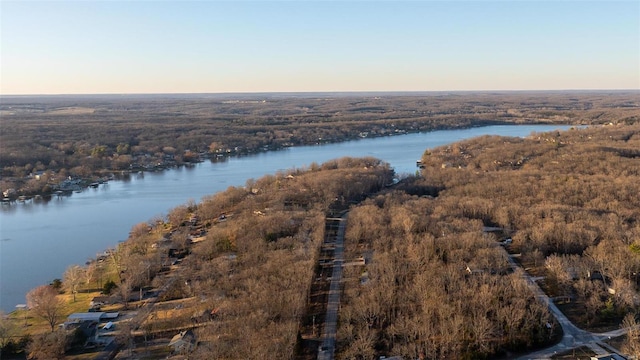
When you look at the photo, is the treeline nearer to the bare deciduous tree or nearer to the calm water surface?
the calm water surface

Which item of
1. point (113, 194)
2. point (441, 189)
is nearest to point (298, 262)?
point (441, 189)

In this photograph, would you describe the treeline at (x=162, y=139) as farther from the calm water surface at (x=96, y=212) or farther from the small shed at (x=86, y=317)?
the small shed at (x=86, y=317)

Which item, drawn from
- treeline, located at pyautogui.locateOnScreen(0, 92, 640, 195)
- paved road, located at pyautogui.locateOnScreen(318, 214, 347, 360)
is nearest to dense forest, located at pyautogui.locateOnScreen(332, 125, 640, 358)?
paved road, located at pyautogui.locateOnScreen(318, 214, 347, 360)

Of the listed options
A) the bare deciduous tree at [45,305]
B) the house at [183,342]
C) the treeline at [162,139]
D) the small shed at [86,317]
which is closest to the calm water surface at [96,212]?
the bare deciduous tree at [45,305]

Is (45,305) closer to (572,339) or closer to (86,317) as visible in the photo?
(86,317)

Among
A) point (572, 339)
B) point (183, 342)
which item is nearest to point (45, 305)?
point (183, 342)
